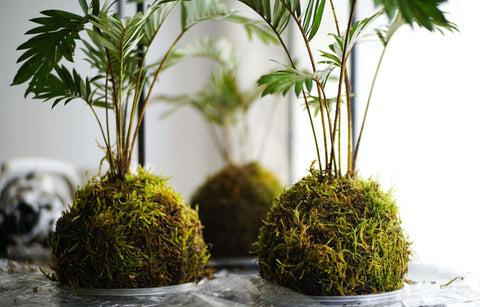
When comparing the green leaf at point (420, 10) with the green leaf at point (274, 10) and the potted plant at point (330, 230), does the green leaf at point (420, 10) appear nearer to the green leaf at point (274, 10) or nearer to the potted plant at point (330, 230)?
the potted plant at point (330, 230)

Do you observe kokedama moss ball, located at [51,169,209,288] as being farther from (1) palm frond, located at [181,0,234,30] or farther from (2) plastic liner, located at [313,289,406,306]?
(1) palm frond, located at [181,0,234,30]

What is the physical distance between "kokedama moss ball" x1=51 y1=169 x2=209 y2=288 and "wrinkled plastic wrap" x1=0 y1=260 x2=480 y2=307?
0.07 feet

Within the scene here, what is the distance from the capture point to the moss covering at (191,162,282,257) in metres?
1.88

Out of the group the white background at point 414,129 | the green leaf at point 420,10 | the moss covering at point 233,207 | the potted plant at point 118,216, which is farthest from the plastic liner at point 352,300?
the moss covering at point 233,207

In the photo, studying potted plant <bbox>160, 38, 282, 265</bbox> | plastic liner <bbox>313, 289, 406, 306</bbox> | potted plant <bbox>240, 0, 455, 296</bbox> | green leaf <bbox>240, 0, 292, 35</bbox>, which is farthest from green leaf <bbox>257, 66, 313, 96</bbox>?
potted plant <bbox>160, 38, 282, 265</bbox>

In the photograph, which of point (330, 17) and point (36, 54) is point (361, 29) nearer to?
point (36, 54)

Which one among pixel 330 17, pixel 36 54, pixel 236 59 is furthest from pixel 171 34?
pixel 36 54

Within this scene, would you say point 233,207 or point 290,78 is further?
point 233,207

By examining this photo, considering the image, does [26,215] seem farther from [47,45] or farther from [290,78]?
[290,78]

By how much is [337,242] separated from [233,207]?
1.12m

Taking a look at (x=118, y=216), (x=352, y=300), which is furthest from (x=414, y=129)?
(x=118, y=216)

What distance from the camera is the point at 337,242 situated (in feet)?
2.69

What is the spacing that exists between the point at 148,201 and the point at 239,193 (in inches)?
41.1

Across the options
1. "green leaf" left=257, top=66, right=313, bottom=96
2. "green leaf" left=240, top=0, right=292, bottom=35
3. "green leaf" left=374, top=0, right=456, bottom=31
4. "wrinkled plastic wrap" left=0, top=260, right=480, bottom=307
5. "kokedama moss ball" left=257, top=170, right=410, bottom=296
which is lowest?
"wrinkled plastic wrap" left=0, top=260, right=480, bottom=307
